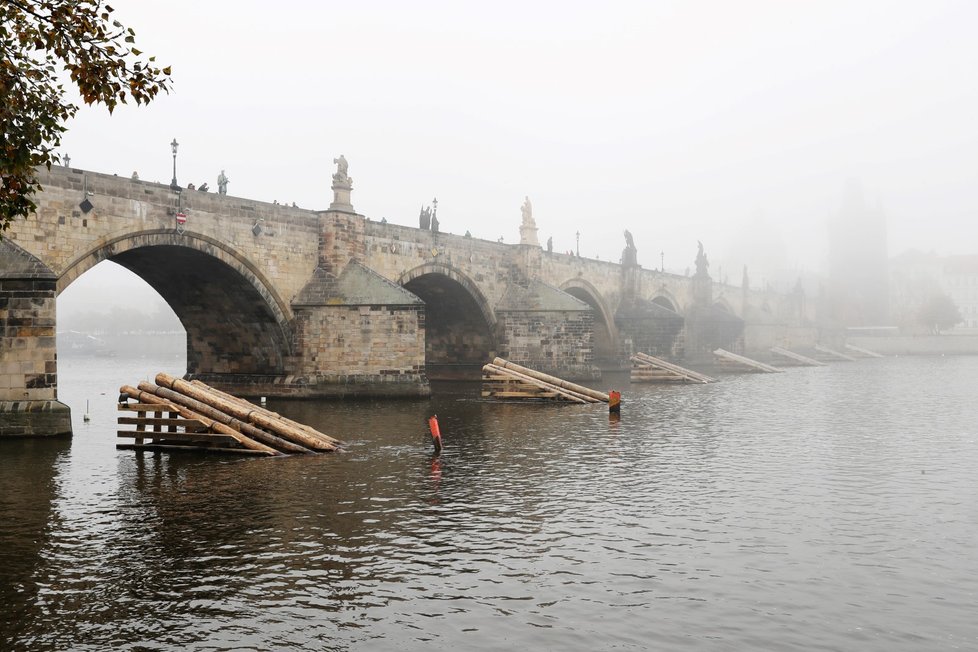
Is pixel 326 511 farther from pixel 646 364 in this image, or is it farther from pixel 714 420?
pixel 646 364

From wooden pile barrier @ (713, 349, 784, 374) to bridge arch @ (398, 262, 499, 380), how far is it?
21.1m

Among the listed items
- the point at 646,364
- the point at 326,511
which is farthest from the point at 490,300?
the point at 326,511

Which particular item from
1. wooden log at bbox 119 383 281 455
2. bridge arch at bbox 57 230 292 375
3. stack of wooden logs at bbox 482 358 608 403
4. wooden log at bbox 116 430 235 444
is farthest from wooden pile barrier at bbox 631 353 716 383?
wooden log at bbox 116 430 235 444

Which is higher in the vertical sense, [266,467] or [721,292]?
[721,292]

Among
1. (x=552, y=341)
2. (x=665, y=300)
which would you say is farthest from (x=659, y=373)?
(x=665, y=300)

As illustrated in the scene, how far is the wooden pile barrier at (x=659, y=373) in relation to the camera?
148 ft

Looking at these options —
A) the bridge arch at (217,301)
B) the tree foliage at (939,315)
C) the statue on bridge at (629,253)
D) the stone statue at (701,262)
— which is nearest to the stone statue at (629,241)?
the statue on bridge at (629,253)

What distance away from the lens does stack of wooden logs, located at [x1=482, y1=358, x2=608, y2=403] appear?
3116 centimetres

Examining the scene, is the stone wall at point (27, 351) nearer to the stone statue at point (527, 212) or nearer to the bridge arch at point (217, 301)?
the bridge arch at point (217, 301)

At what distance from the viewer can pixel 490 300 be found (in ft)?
148

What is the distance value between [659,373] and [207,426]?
106ft

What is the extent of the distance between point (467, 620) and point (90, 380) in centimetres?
4763

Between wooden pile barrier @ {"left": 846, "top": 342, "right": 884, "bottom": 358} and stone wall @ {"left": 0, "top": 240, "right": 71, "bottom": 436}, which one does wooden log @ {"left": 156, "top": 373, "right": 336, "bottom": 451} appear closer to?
stone wall @ {"left": 0, "top": 240, "right": 71, "bottom": 436}

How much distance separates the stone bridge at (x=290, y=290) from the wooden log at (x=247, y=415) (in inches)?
153
